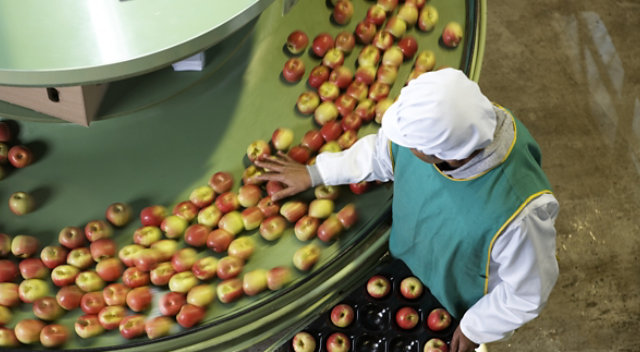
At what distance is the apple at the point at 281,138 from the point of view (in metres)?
2.29

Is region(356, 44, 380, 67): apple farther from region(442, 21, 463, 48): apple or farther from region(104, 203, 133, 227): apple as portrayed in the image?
region(104, 203, 133, 227): apple

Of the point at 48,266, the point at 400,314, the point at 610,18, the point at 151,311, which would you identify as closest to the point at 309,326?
the point at 400,314

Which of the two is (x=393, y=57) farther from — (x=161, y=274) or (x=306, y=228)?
(x=161, y=274)

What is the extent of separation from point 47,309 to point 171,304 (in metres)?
0.38

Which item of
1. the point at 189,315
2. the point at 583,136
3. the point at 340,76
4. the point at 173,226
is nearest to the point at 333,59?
the point at 340,76

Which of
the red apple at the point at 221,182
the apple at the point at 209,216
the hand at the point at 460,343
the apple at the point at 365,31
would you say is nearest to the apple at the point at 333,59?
the apple at the point at 365,31

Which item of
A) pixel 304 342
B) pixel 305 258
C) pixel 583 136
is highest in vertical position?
pixel 305 258

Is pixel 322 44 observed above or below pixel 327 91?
above

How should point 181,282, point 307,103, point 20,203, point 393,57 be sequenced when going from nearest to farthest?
point 181,282 → point 20,203 → point 307,103 → point 393,57

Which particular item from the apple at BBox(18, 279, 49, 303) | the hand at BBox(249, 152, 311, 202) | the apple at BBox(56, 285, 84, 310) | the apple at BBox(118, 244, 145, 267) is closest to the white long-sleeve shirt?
the hand at BBox(249, 152, 311, 202)

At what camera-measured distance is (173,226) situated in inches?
84.4

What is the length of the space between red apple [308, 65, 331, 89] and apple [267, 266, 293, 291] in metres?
0.74

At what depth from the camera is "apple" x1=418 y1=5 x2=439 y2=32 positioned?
2.57 m

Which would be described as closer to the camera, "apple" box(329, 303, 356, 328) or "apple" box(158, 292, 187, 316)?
"apple" box(158, 292, 187, 316)
